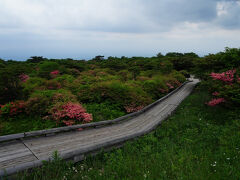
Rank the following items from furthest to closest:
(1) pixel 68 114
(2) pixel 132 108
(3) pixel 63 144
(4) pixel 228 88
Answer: (2) pixel 132 108 → (4) pixel 228 88 → (1) pixel 68 114 → (3) pixel 63 144

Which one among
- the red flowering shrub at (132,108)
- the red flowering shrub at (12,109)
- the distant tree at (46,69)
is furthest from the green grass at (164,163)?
the distant tree at (46,69)

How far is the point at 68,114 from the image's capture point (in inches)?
304

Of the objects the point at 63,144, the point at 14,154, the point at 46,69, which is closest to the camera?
the point at 14,154

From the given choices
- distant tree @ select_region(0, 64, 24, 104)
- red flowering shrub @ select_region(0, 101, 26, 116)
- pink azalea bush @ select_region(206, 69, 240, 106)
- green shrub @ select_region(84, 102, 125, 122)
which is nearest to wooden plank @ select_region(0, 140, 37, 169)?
red flowering shrub @ select_region(0, 101, 26, 116)

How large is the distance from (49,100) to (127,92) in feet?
19.1

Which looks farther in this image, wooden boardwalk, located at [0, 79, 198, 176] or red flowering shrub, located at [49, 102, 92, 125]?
red flowering shrub, located at [49, 102, 92, 125]

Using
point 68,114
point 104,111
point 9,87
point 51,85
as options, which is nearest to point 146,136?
point 104,111

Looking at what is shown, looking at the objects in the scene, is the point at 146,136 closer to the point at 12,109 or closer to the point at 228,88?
the point at 228,88

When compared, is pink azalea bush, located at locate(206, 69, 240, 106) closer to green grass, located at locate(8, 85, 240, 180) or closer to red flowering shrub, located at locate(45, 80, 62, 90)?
green grass, located at locate(8, 85, 240, 180)

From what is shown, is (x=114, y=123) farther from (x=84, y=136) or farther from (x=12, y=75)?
(x=12, y=75)

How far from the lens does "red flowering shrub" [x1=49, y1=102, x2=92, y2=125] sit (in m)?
7.73

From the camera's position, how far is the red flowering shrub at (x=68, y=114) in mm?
7727

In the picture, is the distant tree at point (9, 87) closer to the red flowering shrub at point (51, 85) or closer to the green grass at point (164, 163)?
the red flowering shrub at point (51, 85)

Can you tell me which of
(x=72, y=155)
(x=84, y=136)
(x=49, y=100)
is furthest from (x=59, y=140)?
(x=49, y=100)
